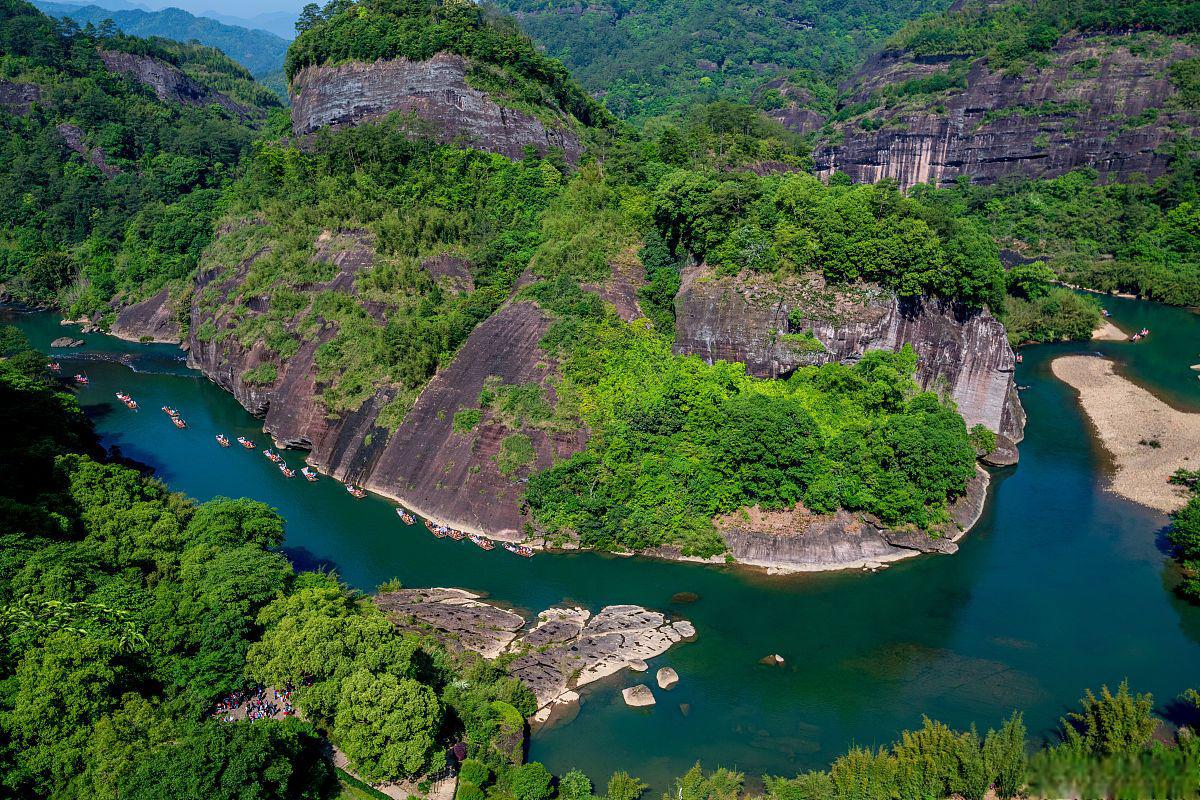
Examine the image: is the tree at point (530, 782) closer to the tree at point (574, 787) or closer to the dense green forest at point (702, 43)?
the tree at point (574, 787)

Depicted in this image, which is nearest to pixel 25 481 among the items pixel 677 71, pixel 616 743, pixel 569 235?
pixel 616 743

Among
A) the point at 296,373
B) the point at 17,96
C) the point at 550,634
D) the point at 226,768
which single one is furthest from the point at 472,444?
the point at 17,96

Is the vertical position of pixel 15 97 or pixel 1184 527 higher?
pixel 15 97

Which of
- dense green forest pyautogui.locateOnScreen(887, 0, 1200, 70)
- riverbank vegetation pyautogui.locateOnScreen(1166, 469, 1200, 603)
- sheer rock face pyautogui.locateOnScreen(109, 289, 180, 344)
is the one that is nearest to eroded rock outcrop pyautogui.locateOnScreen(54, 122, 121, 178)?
sheer rock face pyautogui.locateOnScreen(109, 289, 180, 344)

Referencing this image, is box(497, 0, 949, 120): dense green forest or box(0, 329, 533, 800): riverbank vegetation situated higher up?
box(497, 0, 949, 120): dense green forest

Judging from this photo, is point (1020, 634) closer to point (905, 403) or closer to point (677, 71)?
point (905, 403)

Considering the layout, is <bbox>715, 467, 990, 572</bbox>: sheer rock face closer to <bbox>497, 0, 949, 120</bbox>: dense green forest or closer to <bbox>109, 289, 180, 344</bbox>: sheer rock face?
<bbox>109, 289, 180, 344</bbox>: sheer rock face

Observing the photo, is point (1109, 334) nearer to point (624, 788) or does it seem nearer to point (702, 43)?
point (624, 788)
